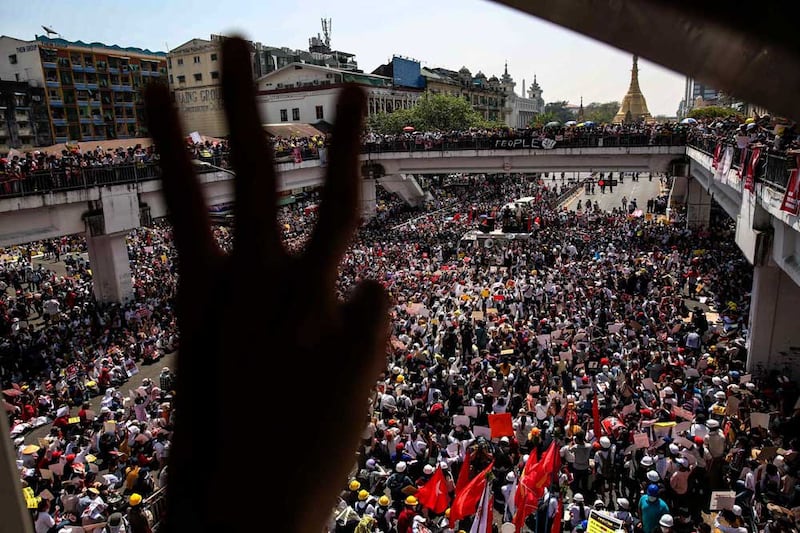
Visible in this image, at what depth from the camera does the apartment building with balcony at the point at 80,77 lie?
163 feet

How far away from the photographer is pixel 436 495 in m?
8.07

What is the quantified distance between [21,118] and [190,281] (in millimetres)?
58195

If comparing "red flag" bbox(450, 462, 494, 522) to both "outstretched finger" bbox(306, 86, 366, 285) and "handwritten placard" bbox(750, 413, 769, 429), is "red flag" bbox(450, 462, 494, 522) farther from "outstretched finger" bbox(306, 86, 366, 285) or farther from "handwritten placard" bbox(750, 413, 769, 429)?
"outstretched finger" bbox(306, 86, 366, 285)

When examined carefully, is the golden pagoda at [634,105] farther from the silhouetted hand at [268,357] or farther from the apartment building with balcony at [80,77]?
the silhouetted hand at [268,357]

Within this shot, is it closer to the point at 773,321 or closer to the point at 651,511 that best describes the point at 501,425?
the point at 651,511

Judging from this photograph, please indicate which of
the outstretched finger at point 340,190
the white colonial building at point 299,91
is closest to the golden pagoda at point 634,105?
the white colonial building at point 299,91

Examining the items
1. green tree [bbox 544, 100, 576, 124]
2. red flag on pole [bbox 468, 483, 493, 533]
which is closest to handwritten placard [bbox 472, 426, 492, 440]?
red flag on pole [bbox 468, 483, 493, 533]

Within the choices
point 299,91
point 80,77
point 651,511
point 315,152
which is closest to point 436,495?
point 651,511

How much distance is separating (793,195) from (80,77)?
58.6m

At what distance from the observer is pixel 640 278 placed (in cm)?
1895

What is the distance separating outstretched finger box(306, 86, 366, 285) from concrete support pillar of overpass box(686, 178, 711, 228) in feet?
102

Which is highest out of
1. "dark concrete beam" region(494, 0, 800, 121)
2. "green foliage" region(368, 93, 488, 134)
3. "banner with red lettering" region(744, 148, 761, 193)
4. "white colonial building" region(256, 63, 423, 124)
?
"white colonial building" region(256, 63, 423, 124)

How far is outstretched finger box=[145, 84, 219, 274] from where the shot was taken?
1346mm

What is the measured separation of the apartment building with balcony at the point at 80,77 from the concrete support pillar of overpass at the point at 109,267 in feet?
107
